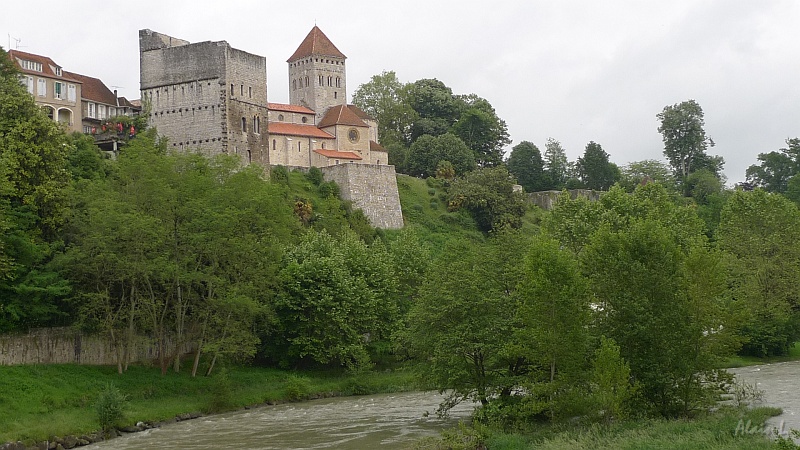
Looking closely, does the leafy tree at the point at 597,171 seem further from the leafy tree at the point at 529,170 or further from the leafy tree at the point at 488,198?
the leafy tree at the point at 488,198

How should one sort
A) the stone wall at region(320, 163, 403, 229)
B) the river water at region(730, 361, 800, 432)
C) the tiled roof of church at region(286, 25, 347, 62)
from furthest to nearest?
the tiled roof of church at region(286, 25, 347, 62), the stone wall at region(320, 163, 403, 229), the river water at region(730, 361, 800, 432)

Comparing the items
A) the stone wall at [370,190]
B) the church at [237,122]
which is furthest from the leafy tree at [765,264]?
the church at [237,122]

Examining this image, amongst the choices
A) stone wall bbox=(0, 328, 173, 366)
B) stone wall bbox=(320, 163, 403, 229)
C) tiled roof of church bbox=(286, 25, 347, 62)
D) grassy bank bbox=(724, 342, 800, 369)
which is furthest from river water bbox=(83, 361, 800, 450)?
tiled roof of church bbox=(286, 25, 347, 62)

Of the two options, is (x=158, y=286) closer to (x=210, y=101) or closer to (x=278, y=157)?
(x=210, y=101)

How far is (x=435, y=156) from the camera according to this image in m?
95.2

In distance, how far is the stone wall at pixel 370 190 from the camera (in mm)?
77688

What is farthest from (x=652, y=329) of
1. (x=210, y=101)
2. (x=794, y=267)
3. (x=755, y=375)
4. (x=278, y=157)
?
(x=278, y=157)

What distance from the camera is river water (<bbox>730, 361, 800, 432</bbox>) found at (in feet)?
101

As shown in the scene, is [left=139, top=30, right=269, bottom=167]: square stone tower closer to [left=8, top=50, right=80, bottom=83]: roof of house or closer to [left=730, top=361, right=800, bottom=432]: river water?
[left=8, top=50, right=80, bottom=83]: roof of house

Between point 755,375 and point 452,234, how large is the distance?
3578 centimetres

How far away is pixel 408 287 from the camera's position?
55.5 metres

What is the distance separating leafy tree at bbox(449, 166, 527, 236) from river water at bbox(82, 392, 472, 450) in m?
40.8

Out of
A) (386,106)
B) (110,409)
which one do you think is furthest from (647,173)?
(110,409)

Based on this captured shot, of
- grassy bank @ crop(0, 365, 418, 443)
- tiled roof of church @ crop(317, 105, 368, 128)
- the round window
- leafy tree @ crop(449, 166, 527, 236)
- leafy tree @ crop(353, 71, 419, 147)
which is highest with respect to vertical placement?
leafy tree @ crop(353, 71, 419, 147)
